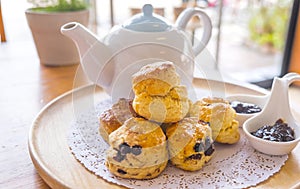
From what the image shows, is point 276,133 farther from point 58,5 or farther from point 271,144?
point 58,5

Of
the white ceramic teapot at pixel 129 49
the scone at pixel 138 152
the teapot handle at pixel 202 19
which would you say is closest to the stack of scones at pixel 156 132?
the scone at pixel 138 152

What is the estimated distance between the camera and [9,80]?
0.90 m

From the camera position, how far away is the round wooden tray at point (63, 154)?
458mm

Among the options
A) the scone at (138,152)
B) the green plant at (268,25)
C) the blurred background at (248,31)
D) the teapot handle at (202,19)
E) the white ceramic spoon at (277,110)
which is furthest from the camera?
the green plant at (268,25)

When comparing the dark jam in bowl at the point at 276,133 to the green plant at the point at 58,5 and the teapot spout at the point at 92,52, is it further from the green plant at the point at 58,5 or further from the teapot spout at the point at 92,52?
the green plant at the point at 58,5

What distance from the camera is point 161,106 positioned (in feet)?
1.58

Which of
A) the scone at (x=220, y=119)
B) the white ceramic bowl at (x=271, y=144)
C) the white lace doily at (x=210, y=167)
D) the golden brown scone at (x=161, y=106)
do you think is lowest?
the white lace doily at (x=210, y=167)

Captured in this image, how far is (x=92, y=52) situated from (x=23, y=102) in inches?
9.9

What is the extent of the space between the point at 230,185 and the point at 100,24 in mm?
998

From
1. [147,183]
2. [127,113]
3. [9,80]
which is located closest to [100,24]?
[9,80]

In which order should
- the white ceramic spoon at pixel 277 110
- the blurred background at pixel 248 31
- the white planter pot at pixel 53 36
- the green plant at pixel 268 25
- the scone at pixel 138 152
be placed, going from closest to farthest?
the scone at pixel 138 152 → the white ceramic spoon at pixel 277 110 → the white planter pot at pixel 53 36 → the blurred background at pixel 248 31 → the green plant at pixel 268 25

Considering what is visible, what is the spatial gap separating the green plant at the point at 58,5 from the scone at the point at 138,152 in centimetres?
60

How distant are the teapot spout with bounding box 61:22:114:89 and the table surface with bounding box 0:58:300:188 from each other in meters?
0.18

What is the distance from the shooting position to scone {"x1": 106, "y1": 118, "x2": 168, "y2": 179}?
0.45m
